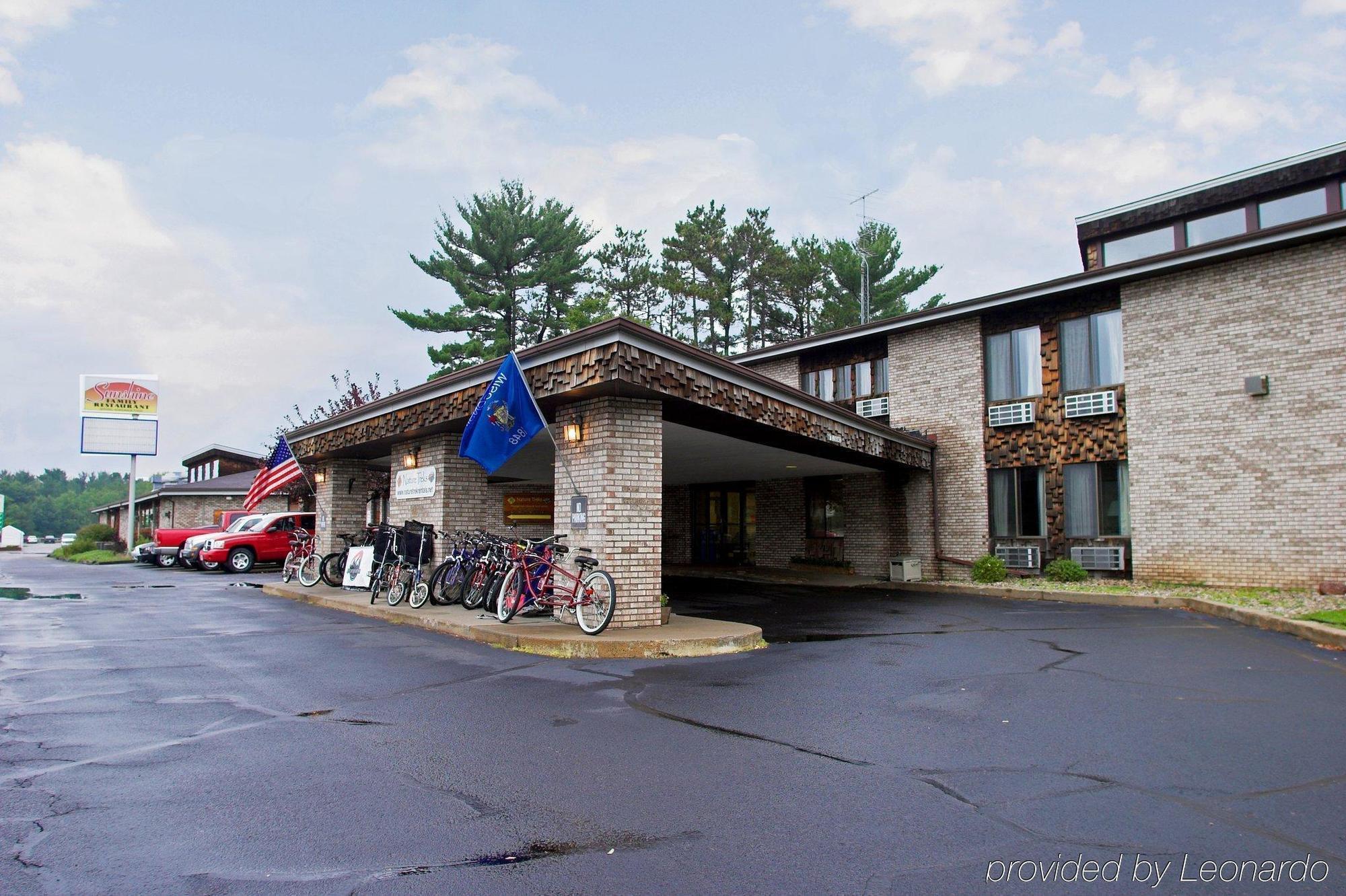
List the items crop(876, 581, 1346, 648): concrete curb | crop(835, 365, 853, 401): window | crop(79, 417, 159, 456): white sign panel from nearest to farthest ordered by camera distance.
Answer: crop(876, 581, 1346, 648): concrete curb → crop(835, 365, 853, 401): window → crop(79, 417, 159, 456): white sign panel

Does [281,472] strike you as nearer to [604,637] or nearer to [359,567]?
[359,567]

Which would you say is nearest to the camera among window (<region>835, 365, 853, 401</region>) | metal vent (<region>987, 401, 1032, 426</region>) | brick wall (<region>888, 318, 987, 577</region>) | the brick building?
the brick building

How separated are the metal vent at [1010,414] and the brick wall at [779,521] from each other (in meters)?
5.84

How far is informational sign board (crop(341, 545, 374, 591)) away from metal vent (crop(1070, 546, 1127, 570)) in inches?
572

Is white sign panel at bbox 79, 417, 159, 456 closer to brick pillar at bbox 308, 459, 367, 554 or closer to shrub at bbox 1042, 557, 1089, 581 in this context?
brick pillar at bbox 308, 459, 367, 554

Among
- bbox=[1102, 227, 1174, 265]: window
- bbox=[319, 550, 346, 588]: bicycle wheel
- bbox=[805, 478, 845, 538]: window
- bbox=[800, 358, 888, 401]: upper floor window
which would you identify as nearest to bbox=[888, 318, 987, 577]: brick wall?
bbox=[800, 358, 888, 401]: upper floor window

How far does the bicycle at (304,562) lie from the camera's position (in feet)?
59.9

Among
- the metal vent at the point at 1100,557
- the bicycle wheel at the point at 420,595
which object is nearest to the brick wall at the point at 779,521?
the metal vent at the point at 1100,557

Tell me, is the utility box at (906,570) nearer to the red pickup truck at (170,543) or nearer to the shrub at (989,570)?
the shrub at (989,570)

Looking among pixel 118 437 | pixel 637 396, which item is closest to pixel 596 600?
pixel 637 396

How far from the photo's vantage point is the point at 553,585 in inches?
434

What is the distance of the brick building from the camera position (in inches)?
425

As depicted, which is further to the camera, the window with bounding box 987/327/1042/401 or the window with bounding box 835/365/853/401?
the window with bounding box 835/365/853/401

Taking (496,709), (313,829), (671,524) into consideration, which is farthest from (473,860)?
(671,524)
